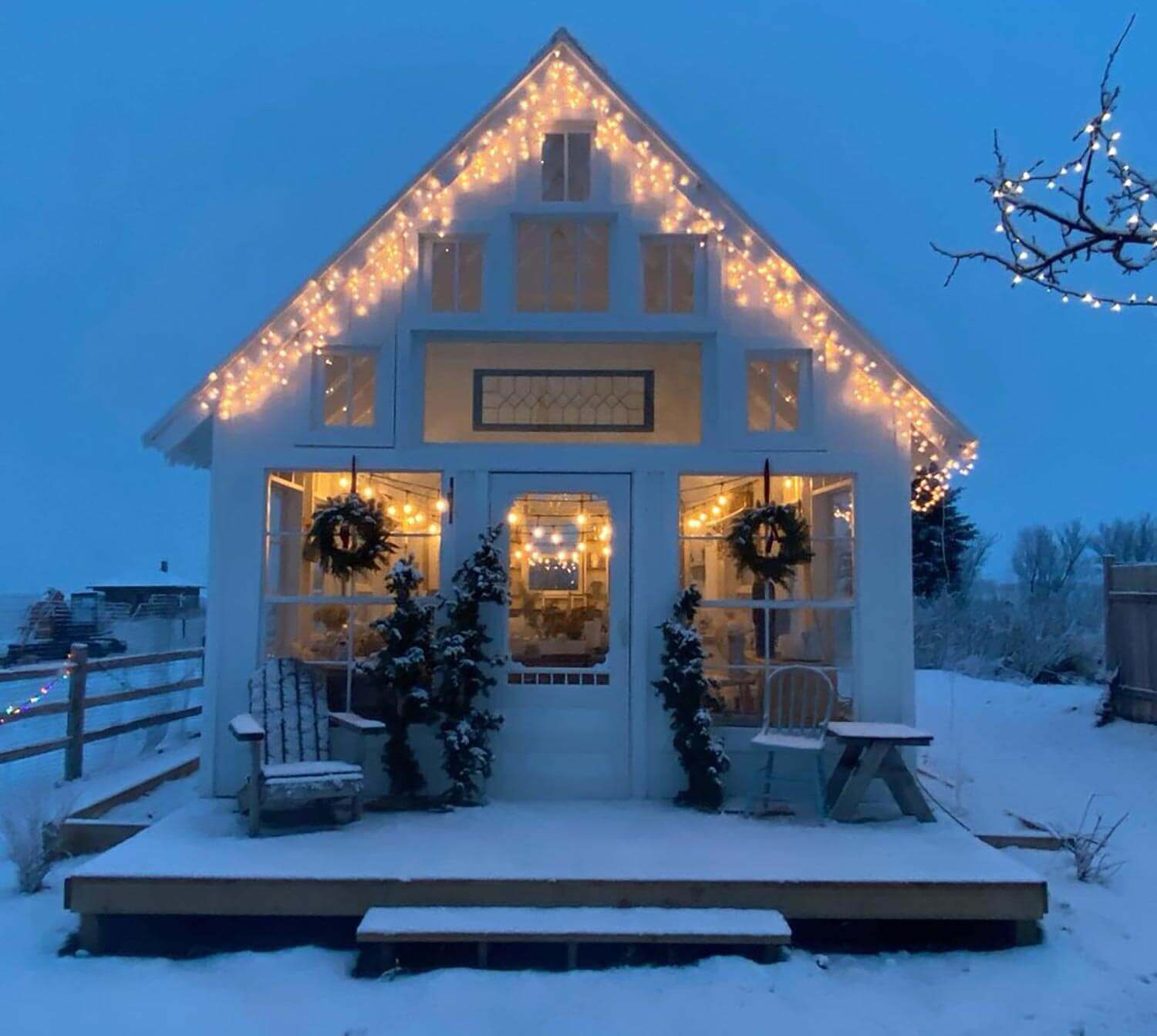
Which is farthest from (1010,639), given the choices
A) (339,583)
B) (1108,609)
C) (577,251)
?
(339,583)

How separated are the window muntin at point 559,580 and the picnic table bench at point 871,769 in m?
1.53

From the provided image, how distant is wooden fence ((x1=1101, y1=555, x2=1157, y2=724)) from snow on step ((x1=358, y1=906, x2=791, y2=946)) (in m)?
7.21

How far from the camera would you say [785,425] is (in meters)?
6.68

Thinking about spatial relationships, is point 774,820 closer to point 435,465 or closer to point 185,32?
point 435,465

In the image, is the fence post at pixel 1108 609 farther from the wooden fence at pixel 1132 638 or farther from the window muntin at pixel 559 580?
the window muntin at pixel 559 580

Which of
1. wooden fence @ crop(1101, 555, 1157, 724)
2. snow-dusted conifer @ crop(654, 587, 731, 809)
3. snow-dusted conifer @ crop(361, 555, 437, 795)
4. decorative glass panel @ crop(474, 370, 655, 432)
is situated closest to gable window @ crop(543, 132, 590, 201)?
decorative glass panel @ crop(474, 370, 655, 432)

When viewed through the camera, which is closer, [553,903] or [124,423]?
[553,903]

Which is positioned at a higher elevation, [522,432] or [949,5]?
[949,5]

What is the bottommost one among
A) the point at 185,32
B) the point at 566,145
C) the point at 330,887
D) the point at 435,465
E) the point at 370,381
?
the point at 330,887

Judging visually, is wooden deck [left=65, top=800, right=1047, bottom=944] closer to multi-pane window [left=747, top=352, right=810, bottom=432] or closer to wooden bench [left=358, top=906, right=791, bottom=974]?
wooden bench [left=358, top=906, right=791, bottom=974]

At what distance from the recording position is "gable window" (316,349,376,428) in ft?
21.8

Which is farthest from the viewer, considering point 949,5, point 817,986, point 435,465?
point 949,5

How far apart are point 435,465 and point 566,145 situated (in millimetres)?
2190

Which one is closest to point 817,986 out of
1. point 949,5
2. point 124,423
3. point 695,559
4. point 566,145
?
point 695,559
